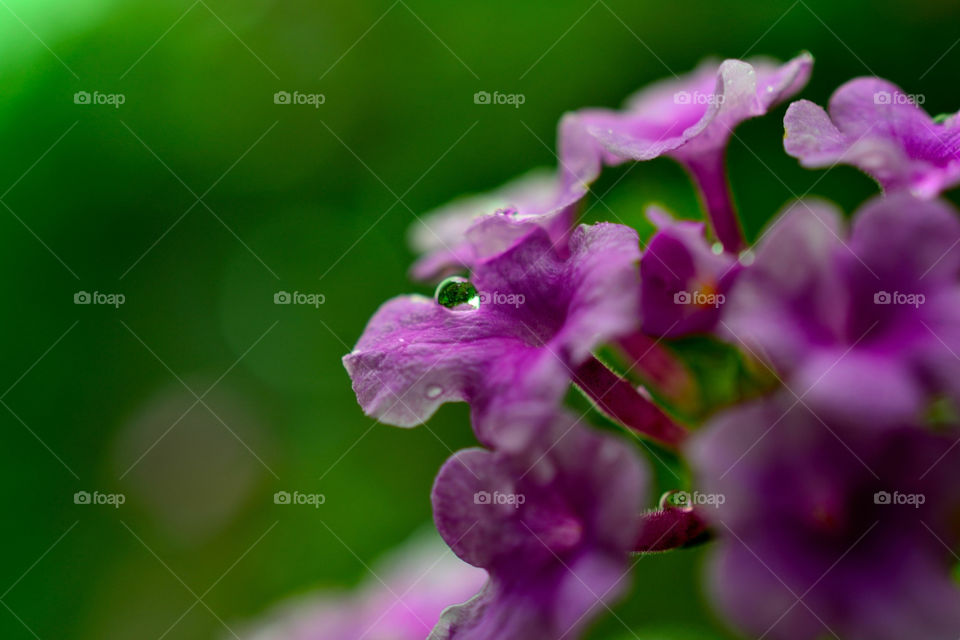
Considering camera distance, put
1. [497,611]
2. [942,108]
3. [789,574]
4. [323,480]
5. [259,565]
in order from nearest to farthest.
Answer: [789,574] → [497,611] → [942,108] → [323,480] → [259,565]

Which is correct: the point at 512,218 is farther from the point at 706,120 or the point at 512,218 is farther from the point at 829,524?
the point at 829,524

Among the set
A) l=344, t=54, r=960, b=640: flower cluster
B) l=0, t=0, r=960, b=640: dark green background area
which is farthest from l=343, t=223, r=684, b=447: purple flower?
l=0, t=0, r=960, b=640: dark green background area

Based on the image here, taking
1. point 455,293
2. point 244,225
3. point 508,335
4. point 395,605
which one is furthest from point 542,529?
point 244,225

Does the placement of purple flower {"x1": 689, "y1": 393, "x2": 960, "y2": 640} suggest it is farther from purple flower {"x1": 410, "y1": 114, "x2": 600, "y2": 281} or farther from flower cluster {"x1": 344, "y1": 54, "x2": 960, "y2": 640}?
purple flower {"x1": 410, "y1": 114, "x2": 600, "y2": 281}

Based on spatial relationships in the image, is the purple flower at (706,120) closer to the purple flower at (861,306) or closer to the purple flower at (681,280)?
the purple flower at (681,280)

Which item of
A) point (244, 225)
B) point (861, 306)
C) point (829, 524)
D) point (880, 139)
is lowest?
point (829, 524)

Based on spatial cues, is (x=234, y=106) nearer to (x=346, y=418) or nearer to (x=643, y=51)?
(x=346, y=418)

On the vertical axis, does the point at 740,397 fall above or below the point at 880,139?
below

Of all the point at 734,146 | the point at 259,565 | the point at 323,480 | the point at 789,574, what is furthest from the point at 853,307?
the point at 259,565
